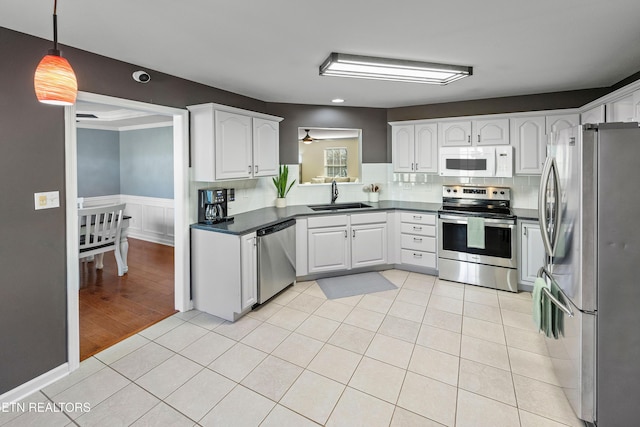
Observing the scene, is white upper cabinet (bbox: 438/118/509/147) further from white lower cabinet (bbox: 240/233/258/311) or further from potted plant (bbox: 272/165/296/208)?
white lower cabinet (bbox: 240/233/258/311)

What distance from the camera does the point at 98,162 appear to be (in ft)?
21.0

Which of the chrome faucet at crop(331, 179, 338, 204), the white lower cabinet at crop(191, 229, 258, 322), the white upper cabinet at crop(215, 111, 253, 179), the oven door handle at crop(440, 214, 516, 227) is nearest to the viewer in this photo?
the white lower cabinet at crop(191, 229, 258, 322)

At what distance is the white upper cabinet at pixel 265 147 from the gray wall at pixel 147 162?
277 cm

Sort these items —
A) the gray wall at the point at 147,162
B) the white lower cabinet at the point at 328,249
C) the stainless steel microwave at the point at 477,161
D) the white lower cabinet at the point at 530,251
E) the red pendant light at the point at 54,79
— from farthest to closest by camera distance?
1. the gray wall at the point at 147,162
2. the white lower cabinet at the point at 328,249
3. the stainless steel microwave at the point at 477,161
4. the white lower cabinet at the point at 530,251
5. the red pendant light at the point at 54,79

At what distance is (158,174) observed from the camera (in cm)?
606

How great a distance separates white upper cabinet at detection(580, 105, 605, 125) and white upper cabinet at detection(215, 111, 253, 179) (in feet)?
11.5

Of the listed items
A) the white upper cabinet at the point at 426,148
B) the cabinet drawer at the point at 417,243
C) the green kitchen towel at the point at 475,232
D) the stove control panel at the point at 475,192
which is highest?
the white upper cabinet at the point at 426,148

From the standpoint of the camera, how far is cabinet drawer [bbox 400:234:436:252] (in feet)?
13.8

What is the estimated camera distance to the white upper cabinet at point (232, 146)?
321cm

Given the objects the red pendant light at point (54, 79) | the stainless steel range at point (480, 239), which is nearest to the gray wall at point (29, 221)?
the red pendant light at point (54, 79)

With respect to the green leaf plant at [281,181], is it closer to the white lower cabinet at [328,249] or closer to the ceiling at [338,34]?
the white lower cabinet at [328,249]

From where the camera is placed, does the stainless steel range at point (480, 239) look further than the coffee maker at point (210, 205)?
Yes

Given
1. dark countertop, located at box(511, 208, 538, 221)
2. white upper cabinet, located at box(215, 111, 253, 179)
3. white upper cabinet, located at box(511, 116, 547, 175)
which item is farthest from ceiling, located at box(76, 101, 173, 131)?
dark countertop, located at box(511, 208, 538, 221)

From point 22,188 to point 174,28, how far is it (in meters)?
1.43
